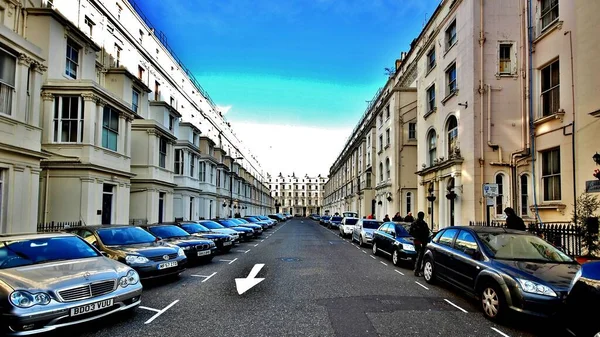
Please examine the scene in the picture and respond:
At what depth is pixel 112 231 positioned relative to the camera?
9555mm

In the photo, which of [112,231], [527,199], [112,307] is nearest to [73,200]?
[112,231]

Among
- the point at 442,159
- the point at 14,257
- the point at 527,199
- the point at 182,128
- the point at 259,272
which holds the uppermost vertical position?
the point at 182,128

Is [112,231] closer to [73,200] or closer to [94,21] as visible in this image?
[73,200]

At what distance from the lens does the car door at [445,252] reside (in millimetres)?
7957

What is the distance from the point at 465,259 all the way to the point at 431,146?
16450 millimetres

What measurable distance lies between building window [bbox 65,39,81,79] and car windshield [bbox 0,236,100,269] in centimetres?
1250

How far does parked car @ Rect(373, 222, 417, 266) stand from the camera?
11.5 meters

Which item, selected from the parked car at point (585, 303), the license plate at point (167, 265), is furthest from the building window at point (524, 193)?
the license plate at point (167, 265)

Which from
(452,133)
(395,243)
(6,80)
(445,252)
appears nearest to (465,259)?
(445,252)

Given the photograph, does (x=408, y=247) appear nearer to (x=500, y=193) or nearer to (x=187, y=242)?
(x=187, y=242)

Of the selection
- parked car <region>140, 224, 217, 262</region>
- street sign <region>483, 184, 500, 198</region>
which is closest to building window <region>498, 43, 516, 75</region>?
street sign <region>483, 184, 500, 198</region>

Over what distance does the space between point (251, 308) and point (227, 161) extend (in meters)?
41.7

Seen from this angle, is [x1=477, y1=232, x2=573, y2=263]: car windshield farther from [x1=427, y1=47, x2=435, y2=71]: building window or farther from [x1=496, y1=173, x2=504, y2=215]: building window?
[x1=427, y1=47, x2=435, y2=71]: building window

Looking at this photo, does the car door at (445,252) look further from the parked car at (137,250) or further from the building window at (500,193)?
the building window at (500,193)
